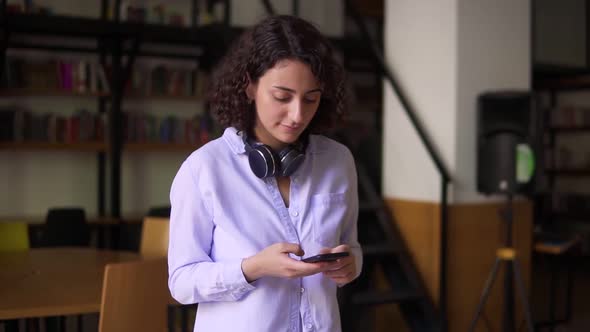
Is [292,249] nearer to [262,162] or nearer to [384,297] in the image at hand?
[262,162]

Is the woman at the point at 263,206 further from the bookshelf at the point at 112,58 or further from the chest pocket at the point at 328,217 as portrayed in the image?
the bookshelf at the point at 112,58

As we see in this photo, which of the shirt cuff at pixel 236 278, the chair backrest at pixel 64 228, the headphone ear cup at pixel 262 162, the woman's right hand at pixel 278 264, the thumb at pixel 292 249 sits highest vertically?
the headphone ear cup at pixel 262 162

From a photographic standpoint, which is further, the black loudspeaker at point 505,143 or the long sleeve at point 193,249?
the black loudspeaker at point 505,143

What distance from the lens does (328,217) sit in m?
1.44

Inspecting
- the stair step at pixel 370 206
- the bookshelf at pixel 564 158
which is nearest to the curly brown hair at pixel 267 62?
the stair step at pixel 370 206

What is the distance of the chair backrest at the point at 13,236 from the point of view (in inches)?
162

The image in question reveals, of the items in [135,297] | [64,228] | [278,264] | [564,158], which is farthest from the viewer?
[564,158]

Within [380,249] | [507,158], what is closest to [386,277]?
[380,249]

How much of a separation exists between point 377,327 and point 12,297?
309 centimetres

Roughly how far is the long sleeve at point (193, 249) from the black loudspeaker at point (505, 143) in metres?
3.35

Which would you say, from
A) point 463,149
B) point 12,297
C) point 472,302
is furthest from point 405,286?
point 12,297

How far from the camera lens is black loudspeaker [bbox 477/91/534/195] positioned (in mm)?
4352

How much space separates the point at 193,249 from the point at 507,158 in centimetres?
340

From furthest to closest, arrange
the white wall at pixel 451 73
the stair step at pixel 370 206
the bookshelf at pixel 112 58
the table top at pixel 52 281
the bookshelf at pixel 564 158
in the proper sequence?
the bookshelf at pixel 564 158 < the bookshelf at pixel 112 58 < the stair step at pixel 370 206 < the white wall at pixel 451 73 < the table top at pixel 52 281
